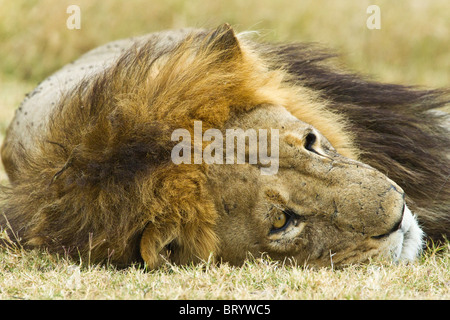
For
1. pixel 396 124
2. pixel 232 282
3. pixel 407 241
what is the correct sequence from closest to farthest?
pixel 232 282
pixel 407 241
pixel 396 124

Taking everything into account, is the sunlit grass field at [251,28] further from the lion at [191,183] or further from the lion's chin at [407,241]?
the lion's chin at [407,241]

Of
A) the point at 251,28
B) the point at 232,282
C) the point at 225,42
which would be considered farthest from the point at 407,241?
the point at 251,28

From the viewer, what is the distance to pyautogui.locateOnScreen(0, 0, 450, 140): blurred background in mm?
9148

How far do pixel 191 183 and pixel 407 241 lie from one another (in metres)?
1.00

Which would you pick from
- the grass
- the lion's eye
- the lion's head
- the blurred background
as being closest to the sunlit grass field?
the blurred background

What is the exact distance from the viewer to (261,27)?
369 inches

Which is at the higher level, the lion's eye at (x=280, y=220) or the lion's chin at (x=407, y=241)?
the lion's eye at (x=280, y=220)

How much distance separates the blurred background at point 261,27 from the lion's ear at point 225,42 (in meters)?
5.78

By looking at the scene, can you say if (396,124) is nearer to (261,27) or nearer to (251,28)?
(251,28)

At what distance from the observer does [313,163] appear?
117 inches

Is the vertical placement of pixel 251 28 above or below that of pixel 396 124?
above

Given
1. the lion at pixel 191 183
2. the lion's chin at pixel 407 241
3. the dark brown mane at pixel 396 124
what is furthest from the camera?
the dark brown mane at pixel 396 124

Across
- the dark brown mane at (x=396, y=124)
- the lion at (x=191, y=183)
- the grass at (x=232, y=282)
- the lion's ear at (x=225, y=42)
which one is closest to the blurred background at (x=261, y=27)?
the dark brown mane at (x=396, y=124)

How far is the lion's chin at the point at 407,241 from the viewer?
2.99 meters
